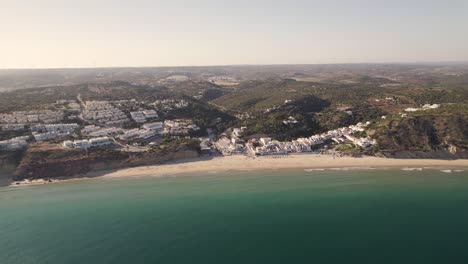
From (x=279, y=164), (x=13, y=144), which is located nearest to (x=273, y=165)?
(x=279, y=164)

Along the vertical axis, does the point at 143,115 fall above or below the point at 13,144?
above

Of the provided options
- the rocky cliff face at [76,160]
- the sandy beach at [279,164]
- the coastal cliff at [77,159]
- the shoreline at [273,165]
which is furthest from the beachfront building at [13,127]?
the sandy beach at [279,164]

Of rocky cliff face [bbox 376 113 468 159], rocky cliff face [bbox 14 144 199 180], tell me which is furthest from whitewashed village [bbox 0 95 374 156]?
rocky cliff face [bbox 376 113 468 159]

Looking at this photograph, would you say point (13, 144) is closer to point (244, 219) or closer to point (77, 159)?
point (77, 159)

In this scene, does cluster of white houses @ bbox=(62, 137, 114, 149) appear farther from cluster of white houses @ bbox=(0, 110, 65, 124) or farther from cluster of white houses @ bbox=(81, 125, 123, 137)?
cluster of white houses @ bbox=(0, 110, 65, 124)

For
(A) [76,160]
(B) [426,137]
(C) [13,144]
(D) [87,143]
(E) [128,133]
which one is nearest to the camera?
(A) [76,160]
